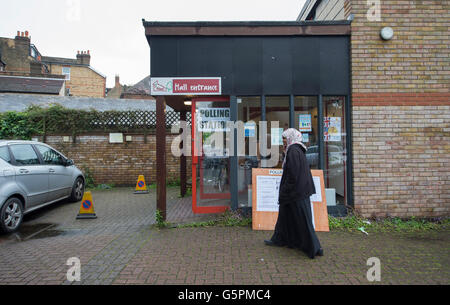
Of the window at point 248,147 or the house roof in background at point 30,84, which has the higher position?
the house roof in background at point 30,84

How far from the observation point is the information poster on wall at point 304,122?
5766 millimetres

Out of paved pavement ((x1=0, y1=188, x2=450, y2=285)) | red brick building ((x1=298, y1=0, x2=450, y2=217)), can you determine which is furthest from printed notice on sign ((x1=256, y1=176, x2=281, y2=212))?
red brick building ((x1=298, y1=0, x2=450, y2=217))

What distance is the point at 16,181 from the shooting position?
539cm

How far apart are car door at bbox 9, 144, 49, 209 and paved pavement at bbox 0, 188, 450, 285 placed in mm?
685

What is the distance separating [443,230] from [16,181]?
8583 mm

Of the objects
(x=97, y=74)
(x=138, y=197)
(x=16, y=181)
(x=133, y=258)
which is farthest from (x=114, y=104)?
(x=97, y=74)

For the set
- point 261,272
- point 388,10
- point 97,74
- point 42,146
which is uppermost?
point 97,74

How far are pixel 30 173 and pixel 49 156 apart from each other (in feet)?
3.94

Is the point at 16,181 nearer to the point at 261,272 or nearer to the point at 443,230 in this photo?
the point at 261,272

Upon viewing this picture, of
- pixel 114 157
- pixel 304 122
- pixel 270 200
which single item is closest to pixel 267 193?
pixel 270 200

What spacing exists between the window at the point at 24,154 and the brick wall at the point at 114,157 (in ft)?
13.0

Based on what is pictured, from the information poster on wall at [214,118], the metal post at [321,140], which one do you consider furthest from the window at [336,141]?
the information poster on wall at [214,118]

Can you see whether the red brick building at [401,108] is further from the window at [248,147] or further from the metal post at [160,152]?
the metal post at [160,152]

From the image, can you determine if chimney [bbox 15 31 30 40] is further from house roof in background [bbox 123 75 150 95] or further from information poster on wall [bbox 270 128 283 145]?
information poster on wall [bbox 270 128 283 145]
